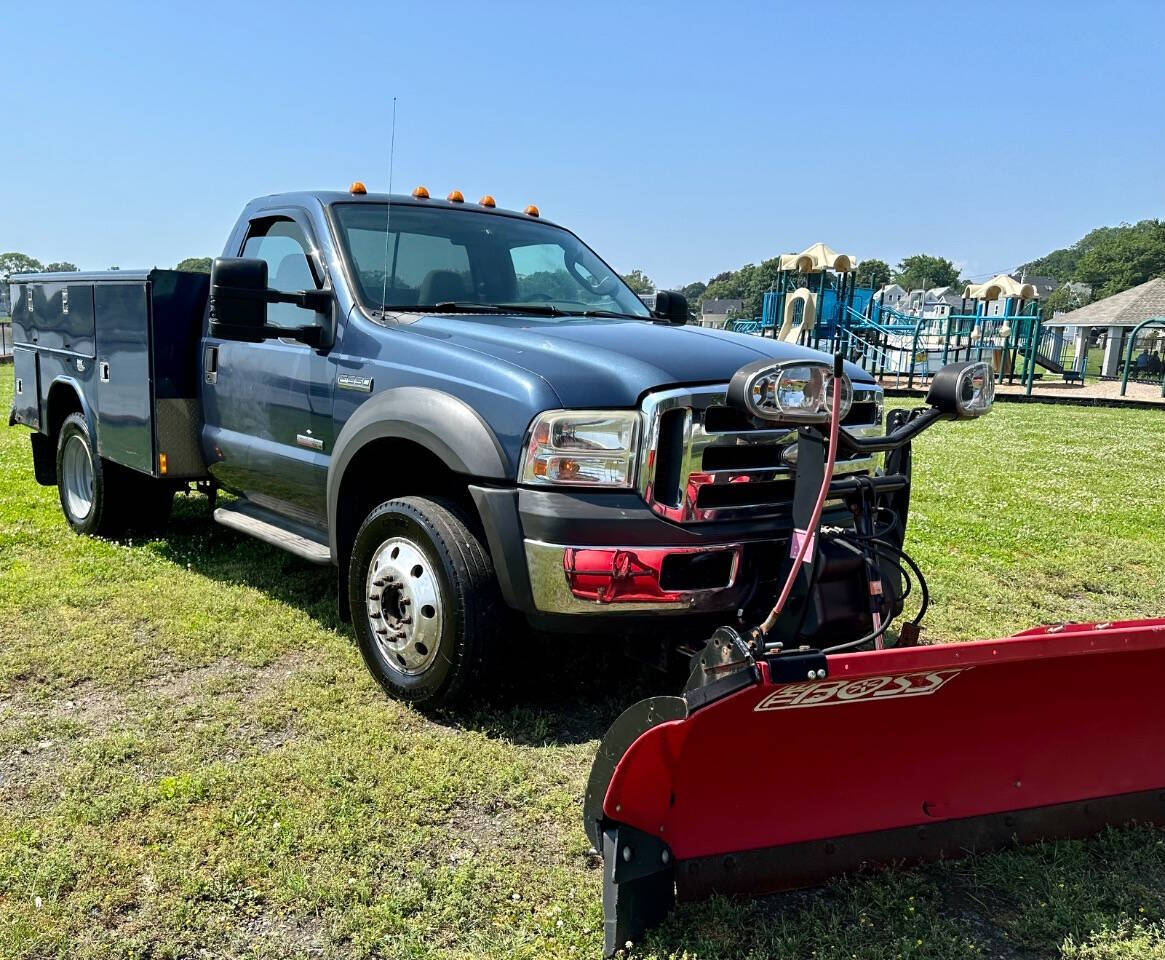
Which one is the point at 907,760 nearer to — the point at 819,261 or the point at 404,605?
the point at 404,605

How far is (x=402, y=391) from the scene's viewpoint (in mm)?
3791

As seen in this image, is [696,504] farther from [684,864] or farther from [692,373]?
[684,864]

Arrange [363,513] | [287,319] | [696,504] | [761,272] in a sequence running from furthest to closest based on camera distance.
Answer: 1. [761,272]
2. [287,319]
3. [363,513]
4. [696,504]

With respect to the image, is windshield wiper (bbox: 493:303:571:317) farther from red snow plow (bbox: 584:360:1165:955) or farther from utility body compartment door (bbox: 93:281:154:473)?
utility body compartment door (bbox: 93:281:154:473)

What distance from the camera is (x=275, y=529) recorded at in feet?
15.8

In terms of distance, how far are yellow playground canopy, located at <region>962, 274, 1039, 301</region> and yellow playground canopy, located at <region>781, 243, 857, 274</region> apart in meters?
6.66

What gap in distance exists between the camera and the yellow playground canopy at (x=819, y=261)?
2367cm

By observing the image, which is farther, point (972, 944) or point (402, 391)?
point (402, 391)

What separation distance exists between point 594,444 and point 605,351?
1.45 ft

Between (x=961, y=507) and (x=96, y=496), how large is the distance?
265 inches

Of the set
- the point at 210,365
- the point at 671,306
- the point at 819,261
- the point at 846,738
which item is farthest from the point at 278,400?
the point at 819,261

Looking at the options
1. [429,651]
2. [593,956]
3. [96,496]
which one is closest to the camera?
[593,956]

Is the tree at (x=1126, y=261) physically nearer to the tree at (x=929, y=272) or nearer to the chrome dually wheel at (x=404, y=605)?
the tree at (x=929, y=272)

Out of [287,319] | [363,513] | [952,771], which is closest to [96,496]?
[287,319]
